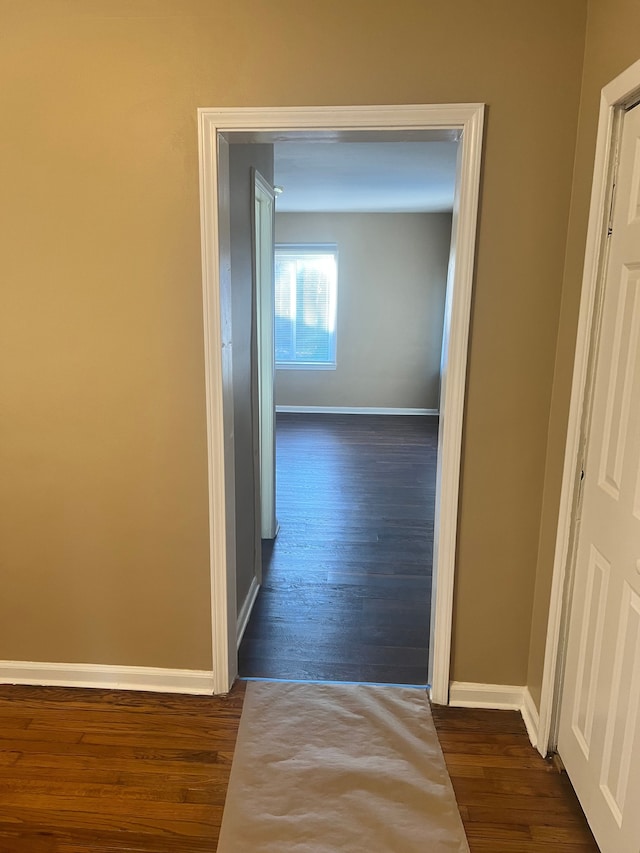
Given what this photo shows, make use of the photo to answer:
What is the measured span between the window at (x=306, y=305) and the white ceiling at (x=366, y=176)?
1.88 feet

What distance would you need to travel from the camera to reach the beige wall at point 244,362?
2.57 metres

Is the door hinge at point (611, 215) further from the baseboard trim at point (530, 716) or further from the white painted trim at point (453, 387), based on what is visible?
the baseboard trim at point (530, 716)

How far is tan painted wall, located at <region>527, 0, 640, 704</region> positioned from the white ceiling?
1194 millimetres

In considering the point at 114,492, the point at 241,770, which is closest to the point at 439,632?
the point at 241,770

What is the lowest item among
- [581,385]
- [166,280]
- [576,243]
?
[581,385]

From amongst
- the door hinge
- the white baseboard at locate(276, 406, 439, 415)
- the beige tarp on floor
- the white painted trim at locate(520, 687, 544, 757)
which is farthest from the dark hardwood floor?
the door hinge

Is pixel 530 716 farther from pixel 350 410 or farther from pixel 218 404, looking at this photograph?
pixel 350 410

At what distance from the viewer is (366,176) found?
4887mm

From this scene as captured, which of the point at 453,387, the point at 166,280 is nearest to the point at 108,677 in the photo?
the point at 166,280

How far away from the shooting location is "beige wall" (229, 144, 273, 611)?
257 centimetres

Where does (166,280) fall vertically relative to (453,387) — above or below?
above

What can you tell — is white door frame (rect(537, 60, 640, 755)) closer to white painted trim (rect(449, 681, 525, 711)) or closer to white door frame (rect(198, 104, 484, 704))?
white painted trim (rect(449, 681, 525, 711))

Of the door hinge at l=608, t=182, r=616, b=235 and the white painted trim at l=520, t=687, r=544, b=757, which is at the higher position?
the door hinge at l=608, t=182, r=616, b=235

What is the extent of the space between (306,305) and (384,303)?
97 centimetres
